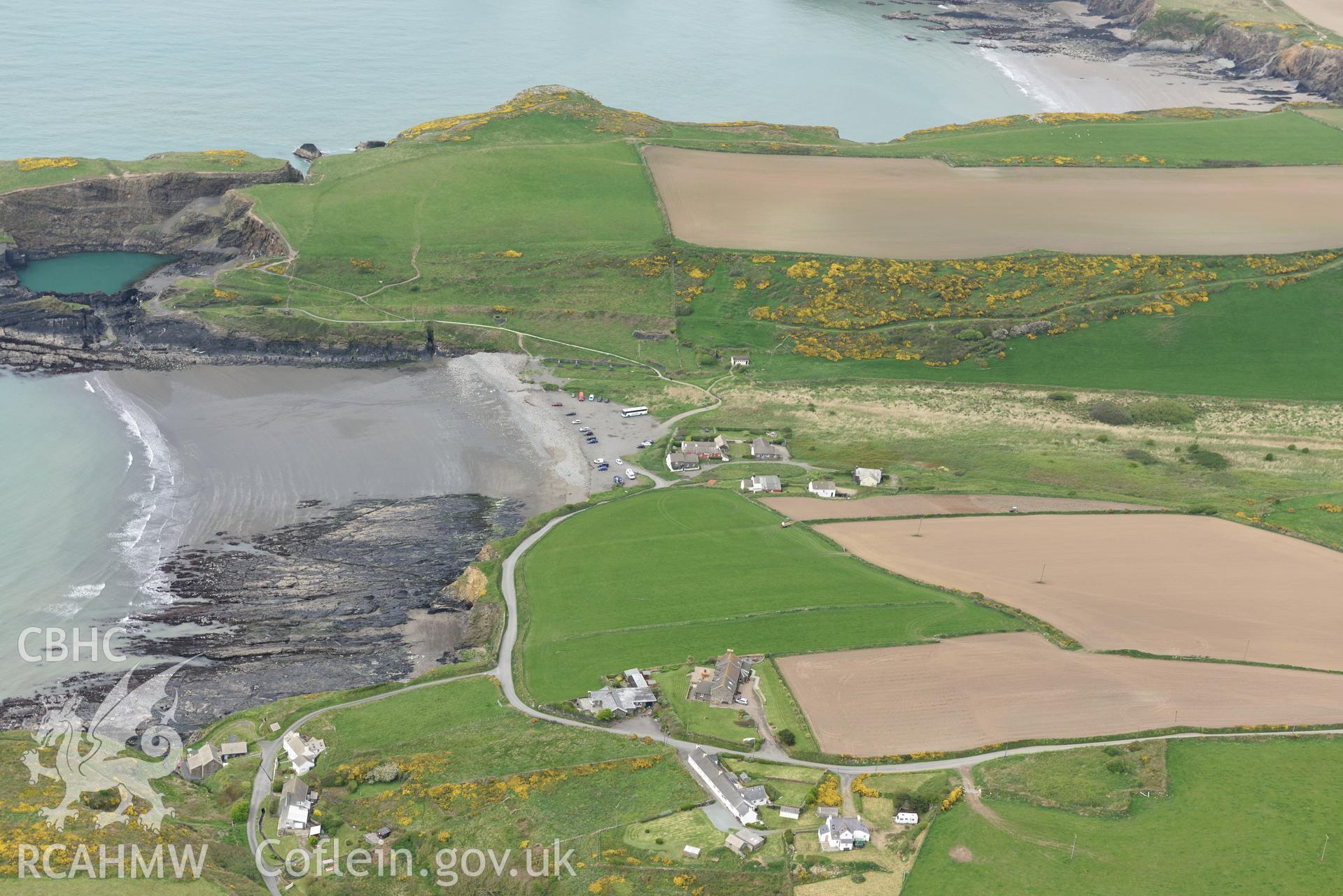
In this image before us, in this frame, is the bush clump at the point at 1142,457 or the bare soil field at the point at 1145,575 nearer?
the bare soil field at the point at 1145,575

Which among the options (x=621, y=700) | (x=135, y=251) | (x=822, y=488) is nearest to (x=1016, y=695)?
(x=621, y=700)

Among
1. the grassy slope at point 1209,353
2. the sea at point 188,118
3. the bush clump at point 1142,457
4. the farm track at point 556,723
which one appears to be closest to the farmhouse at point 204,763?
the farm track at point 556,723

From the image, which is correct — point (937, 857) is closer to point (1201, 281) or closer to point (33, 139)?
point (1201, 281)

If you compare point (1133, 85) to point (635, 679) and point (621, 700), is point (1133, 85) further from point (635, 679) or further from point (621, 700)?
point (621, 700)

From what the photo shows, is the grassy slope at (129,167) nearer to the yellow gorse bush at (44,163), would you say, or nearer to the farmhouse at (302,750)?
the yellow gorse bush at (44,163)

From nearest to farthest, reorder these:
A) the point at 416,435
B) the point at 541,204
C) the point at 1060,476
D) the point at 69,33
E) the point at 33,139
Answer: the point at 1060,476, the point at 416,435, the point at 541,204, the point at 33,139, the point at 69,33

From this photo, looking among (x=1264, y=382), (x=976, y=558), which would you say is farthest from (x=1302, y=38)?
(x=976, y=558)
